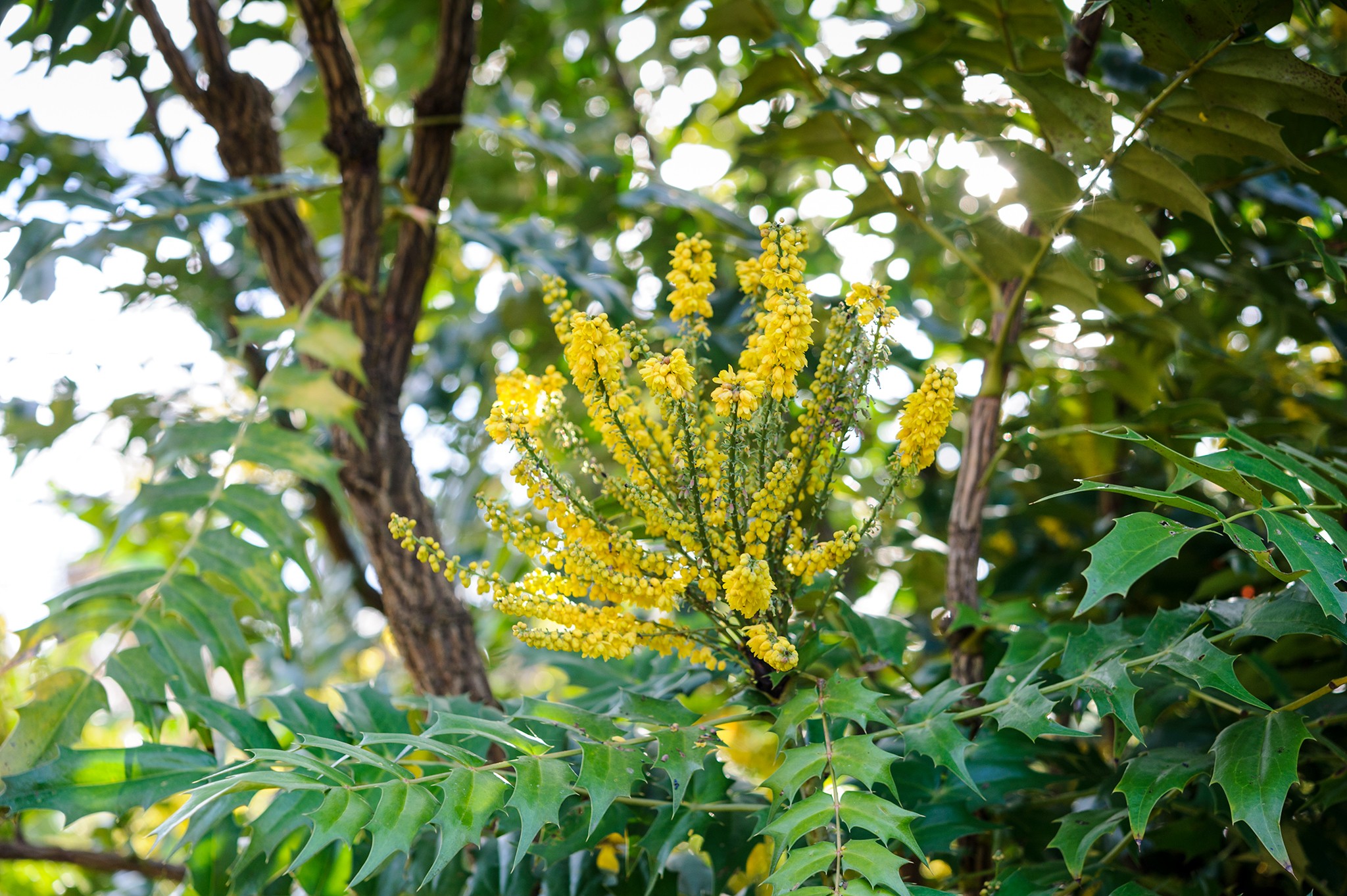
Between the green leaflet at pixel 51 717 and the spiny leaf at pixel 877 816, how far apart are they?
88 cm

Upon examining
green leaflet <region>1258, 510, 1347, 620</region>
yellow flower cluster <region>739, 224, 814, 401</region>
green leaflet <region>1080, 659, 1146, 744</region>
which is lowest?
green leaflet <region>1080, 659, 1146, 744</region>

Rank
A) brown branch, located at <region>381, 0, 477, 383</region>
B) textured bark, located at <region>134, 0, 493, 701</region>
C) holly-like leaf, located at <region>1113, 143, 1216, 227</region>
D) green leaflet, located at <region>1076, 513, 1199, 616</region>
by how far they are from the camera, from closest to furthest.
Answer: green leaflet, located at <region>1076, 513, 1199, 616</region> < holly-like leaf, located at <region>1113, 143, 1216, 227</region> < textured bark, located at <region>134, 0, 493, 701</region> < brown branch, located at <region>381, 0, 477, 383</region>

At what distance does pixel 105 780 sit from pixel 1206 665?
3.82 ft

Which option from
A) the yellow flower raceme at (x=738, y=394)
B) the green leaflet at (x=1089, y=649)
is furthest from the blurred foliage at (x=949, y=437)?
→ the yellow flower raceme at (x=738, y=394)

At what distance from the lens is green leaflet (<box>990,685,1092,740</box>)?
0.88 metres

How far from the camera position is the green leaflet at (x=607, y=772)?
822mm

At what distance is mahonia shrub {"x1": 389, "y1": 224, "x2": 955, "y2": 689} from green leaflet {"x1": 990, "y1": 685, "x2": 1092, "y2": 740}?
0.72 ft

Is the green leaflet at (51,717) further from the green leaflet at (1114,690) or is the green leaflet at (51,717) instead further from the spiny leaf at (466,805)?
the green leaflet at (1114,690)

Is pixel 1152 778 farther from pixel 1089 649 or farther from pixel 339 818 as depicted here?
pixel 339 818

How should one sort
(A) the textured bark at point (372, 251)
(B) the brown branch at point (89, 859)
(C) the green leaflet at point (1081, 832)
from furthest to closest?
1. (A) the textured bark at point (372, 251)
2. (B) the brown branch at point (89, 859)
3. (C) the green leaflet at point (1081, 832)

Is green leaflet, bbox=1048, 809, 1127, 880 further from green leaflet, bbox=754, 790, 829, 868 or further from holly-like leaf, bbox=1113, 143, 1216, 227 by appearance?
holly-like leaf, bbox=1113, 143, 1216, 227

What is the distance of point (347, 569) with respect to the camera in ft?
7.36

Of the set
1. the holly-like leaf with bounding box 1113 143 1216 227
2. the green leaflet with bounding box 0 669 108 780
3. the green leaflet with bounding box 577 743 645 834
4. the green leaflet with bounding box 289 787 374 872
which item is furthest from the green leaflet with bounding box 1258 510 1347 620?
the green leaflet with bounding box 0 669 108 780

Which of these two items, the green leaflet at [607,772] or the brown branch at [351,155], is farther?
the brown branch at [351,155]
